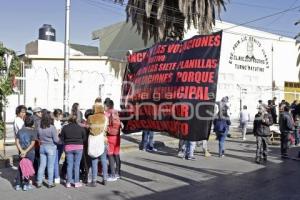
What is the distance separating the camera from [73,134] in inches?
356

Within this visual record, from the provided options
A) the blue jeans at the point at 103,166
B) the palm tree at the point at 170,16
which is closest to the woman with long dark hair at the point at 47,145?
the blue jeans at the point at 103,166

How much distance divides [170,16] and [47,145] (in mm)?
12873

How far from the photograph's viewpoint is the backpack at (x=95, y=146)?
9.10 meters

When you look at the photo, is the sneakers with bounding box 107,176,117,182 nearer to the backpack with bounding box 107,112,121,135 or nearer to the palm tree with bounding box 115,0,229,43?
the backpack with bounding box 107,112,121,135

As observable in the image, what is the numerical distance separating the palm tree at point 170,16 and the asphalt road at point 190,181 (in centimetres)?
878

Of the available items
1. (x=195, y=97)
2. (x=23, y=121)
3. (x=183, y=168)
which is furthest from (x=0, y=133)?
(x=195, y=97)

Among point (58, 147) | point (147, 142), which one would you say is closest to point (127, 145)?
point (147, 142)

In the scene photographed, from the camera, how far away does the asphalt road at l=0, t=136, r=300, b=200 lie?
8406mm

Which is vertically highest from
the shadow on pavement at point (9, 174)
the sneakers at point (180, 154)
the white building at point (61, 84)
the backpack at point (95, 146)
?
the white building at point (61, 84)

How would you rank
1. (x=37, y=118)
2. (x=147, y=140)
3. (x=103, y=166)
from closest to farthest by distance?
(x=103, y=166)
(x=37, y=118)
(x=147, y=140)

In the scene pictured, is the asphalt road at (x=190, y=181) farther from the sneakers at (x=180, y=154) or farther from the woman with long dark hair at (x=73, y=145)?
the woman with long dark hair at (x=73, y=145)

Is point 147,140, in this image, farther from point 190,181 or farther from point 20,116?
point 20,116

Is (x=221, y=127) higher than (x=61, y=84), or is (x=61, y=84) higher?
(x=61, y=84)

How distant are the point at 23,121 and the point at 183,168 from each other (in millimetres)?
4000
